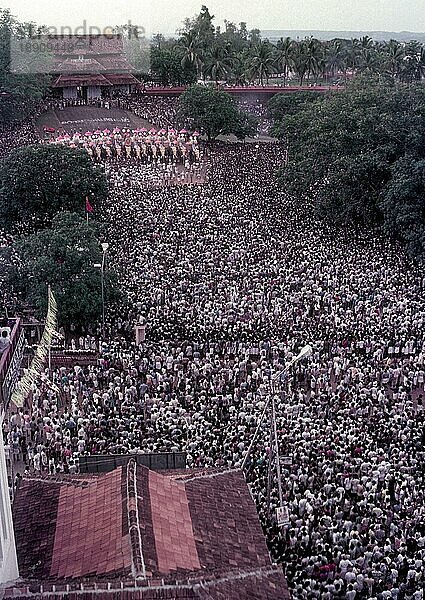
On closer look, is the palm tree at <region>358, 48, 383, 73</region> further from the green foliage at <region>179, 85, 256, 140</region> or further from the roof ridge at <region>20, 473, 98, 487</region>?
the roof ridge at <region>20, 473, 98, 487</region>

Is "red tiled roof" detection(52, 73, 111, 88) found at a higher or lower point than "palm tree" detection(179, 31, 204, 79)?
lower

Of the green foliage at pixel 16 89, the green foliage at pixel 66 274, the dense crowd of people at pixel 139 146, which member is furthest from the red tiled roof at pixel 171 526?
the green foliage at pixel 16 89

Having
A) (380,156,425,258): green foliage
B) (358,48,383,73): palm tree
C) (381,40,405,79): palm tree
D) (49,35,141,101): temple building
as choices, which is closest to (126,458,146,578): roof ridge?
(380,156,425,258): green foliage

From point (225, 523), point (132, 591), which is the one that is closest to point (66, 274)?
point (225, 523)

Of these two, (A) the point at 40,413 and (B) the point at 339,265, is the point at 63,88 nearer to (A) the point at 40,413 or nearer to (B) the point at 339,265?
(B) the point at 339,265

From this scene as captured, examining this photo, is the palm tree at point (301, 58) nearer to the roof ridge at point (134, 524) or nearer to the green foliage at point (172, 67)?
the green foliage at point (172, 67)

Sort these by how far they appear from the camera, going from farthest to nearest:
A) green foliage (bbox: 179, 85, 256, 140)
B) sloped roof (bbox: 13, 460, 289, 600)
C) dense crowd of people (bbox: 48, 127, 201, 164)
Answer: green foliage (bbox: 179, 85, 256, 140) < dense crowd of people (bbox: 48, 127, 201, 164) < sloped roof (bbox: 13, 460, 289, 600)
